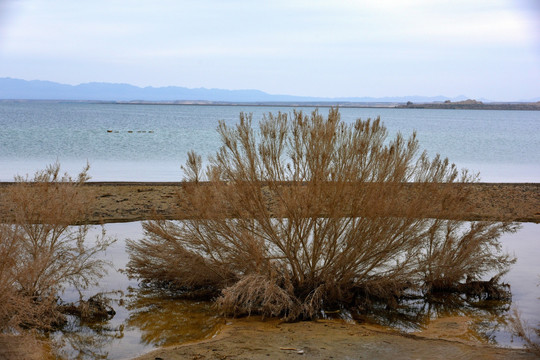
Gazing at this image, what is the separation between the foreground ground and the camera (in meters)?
7.50

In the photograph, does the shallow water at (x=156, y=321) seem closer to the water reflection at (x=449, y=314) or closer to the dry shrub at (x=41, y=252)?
the water reflection at (x=449, y=314)

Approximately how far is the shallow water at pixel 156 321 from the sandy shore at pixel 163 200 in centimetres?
437

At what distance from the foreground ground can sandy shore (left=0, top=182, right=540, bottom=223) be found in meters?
6.70

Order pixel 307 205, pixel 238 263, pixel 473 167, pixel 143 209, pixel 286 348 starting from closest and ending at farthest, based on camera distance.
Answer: pixel 286 348, pixel 307 205, pixel 238 263, pixel 143 209, pixel 473 167

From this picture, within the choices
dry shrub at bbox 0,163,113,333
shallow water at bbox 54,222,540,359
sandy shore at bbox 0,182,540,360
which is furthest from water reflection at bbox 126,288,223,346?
dry shrub at bbox 0,163,113,333

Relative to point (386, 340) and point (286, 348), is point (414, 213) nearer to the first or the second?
point (386, 340)

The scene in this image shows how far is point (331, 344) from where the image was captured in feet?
25.7

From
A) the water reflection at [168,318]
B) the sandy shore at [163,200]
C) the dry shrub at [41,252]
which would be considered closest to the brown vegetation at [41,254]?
the dry shrub at [41,252]

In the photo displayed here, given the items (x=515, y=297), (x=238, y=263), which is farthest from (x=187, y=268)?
(x=515, y=297)

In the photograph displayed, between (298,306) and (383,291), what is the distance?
134cm

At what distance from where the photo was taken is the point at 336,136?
30.4 feet

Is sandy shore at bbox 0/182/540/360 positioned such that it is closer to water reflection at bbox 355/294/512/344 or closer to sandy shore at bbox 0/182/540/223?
water reflection at bbox 355/294/512/344

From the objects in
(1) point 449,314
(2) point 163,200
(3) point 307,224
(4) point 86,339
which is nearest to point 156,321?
(4) point 86,339

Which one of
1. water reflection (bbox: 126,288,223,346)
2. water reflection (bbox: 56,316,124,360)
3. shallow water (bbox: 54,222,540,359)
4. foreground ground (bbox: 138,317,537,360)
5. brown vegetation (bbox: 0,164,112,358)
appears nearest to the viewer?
foreground ground (bbox: 138,317,537,360)
